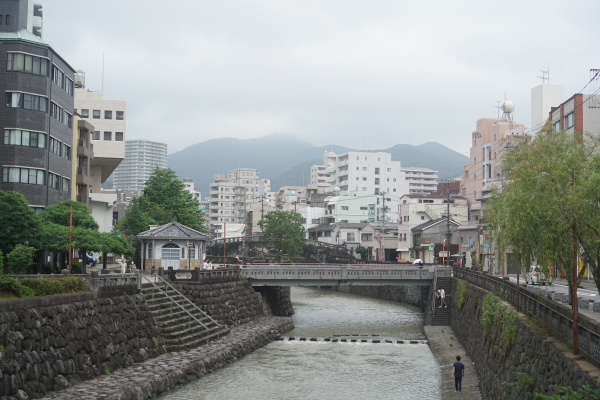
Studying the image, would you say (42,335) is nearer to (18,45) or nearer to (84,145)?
(18,45)

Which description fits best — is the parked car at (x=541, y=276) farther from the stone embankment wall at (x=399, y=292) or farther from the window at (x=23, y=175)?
the stone embankment wall at (x=399, y=292)

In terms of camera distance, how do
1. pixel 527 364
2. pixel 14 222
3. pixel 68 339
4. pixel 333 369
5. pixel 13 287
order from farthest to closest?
1. pixel 14 222
2. pixel 333 369
3. pixel 68 339
4. pixel 13 287
5. pixel 527 364

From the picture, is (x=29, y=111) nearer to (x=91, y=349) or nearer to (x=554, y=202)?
(x=91, y=349)

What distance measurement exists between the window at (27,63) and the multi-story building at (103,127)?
22.3 meters

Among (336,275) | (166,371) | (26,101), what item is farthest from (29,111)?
(166,371)

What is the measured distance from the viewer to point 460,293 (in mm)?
46188

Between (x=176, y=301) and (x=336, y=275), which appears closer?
(x=176, y=301)

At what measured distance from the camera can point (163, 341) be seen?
33.6 m

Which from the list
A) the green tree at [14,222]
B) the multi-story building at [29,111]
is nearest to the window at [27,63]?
the multi-story building at [29,111]

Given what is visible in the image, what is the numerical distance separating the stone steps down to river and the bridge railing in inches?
621

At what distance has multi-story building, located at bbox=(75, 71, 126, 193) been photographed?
75375mm

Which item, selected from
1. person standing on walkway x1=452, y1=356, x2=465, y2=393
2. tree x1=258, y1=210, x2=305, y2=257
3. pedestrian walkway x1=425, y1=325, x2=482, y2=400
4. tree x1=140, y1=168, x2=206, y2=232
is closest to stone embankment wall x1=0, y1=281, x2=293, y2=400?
pedestrian walkway x1=425, y1=325, x2=482, y2=400

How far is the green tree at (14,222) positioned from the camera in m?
37.3

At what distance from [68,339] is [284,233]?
2583 inches
